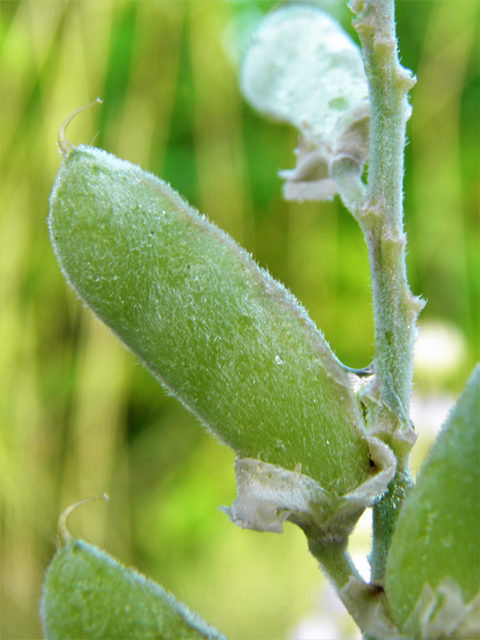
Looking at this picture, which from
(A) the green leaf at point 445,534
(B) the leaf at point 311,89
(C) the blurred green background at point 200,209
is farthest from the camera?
(C) the blurred green background at point 200,209

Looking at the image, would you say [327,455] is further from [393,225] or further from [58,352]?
[58,352]

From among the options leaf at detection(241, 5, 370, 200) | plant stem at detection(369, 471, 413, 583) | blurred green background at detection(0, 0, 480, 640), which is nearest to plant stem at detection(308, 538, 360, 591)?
plant stem at detection(369, 471, 413, 583)

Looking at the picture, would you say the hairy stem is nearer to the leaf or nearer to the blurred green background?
the leaf

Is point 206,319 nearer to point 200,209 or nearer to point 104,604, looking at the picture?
point 104,604

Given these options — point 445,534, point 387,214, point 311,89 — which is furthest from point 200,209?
point 445,534

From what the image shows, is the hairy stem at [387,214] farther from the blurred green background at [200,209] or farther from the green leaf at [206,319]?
the blurred green background at [200,209]

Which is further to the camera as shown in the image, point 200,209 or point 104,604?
point 200,209

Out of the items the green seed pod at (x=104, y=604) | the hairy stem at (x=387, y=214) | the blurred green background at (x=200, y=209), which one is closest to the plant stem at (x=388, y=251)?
the hairy stem at (x=387, y=214)
